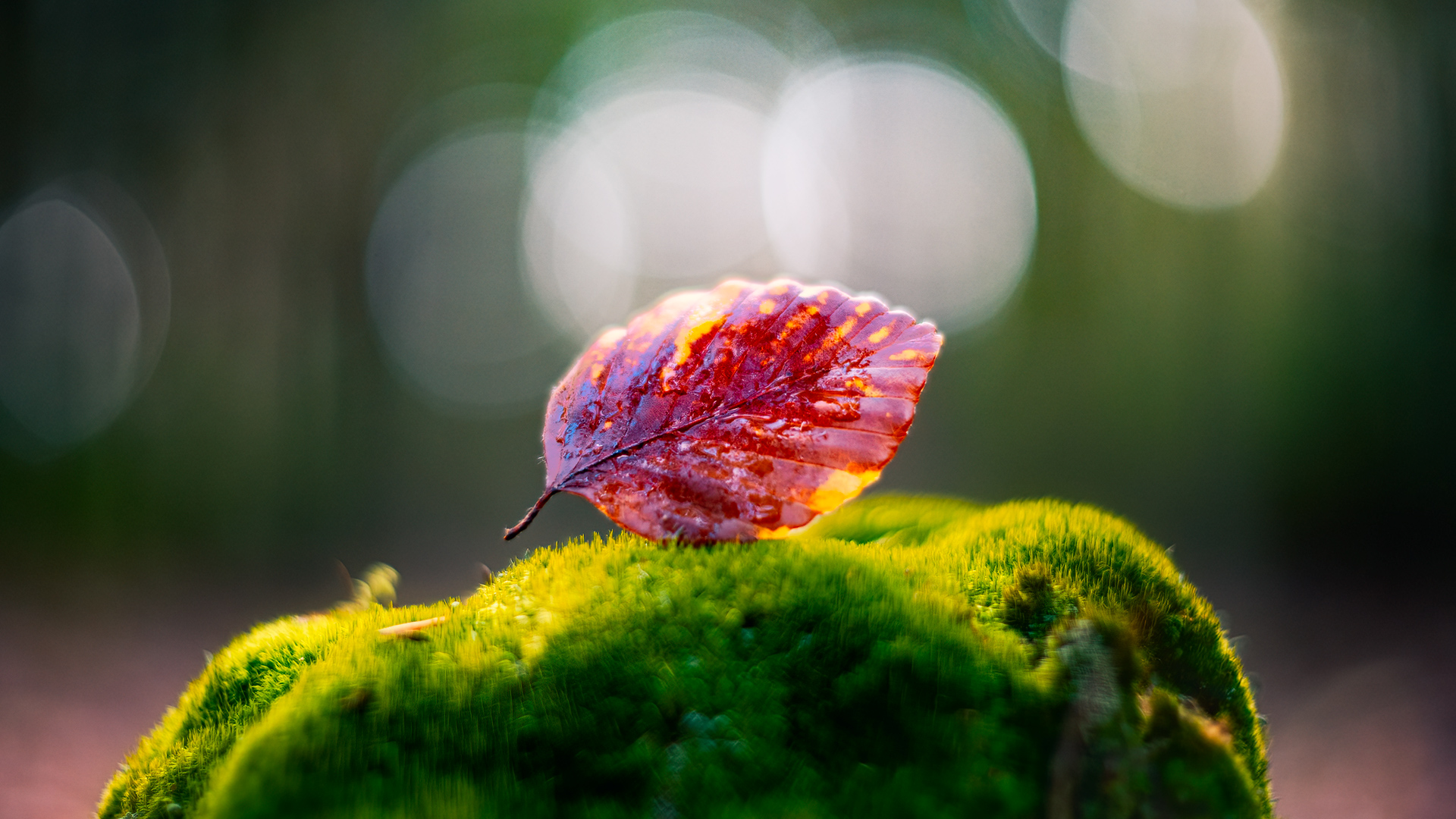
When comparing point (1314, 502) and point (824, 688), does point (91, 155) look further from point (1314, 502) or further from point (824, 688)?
point (1314, 502)

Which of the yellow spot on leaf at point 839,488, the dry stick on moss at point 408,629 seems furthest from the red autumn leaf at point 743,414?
the dry stick on moss at point 408,629

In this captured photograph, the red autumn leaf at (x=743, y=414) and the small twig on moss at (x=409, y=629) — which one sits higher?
the red autumn leaf at (x=743, y=414)

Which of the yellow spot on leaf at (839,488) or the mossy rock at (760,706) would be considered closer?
the mossy rock at (760,706)

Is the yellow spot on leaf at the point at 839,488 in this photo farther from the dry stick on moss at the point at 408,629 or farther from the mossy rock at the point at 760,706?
the dry stick on moss at the point at 408,629

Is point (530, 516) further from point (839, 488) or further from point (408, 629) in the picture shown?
point (839, 488)

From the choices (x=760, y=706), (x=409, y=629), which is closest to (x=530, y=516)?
(x=409, y=629)

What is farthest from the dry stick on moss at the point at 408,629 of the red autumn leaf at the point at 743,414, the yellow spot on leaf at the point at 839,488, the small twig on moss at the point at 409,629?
the yellow spot on leaf at the point at 839,488

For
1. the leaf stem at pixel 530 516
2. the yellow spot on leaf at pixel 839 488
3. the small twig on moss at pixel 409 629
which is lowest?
the small twig on moss at pixel 409 629

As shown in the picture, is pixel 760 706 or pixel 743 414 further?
pixel 743 414
